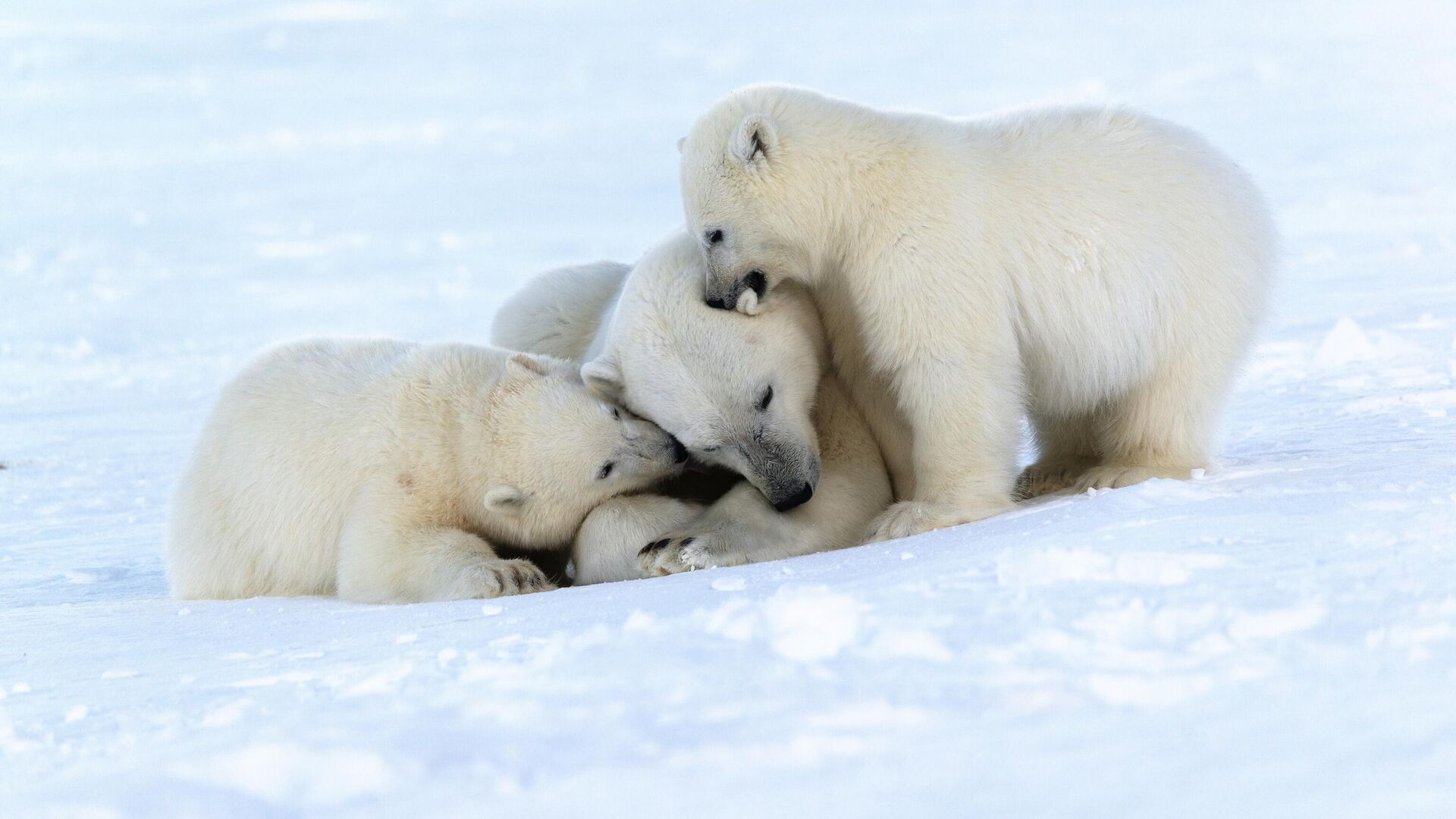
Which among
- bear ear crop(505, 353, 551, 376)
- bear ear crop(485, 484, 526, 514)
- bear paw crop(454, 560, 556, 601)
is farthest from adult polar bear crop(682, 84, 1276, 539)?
bear paw crop(454, 560, 556, 601)

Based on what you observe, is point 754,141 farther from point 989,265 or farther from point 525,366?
point 525,366

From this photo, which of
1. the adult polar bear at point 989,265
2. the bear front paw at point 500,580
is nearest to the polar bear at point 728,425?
the adult polar bear at point 989,265

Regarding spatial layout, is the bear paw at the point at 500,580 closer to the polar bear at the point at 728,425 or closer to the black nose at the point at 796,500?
the polar bear at the point at 728,425

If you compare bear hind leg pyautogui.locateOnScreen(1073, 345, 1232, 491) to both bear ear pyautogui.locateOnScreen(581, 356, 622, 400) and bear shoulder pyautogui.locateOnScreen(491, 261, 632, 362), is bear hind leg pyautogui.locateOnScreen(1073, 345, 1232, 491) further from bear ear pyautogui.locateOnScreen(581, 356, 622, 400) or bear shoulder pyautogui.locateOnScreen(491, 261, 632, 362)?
bear shoulder pyautogui.locateOnScreen(491, 261, 632, 362)

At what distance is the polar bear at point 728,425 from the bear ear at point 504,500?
22 cm

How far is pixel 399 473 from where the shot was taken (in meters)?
3.90

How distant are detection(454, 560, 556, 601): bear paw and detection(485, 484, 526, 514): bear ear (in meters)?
0.19

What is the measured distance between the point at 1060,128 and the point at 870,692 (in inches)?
105

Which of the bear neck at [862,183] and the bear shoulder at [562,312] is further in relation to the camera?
the bear shoulder at [562,312]

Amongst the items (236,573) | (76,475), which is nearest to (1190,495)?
(236,573)

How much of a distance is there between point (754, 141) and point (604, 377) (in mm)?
782

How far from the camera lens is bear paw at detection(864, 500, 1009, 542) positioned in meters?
3.67

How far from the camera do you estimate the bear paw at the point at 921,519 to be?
3.67 meters

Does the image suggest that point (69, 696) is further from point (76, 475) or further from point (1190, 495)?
point (76, 475)
